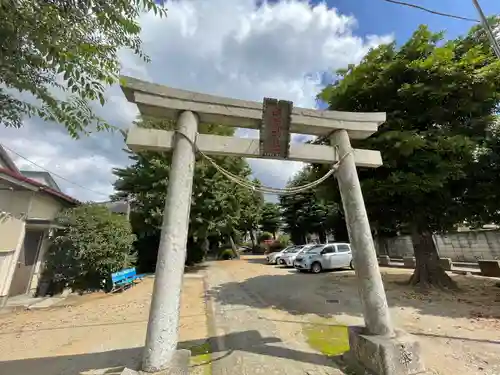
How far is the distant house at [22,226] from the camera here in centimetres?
798

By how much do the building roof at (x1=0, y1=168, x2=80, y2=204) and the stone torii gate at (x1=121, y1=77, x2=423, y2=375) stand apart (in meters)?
7.00

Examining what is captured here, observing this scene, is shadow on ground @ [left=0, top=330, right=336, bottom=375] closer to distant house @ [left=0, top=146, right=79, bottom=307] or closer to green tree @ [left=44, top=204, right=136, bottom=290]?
distant house @ [left=0, top=146, right=79, bottom=307]

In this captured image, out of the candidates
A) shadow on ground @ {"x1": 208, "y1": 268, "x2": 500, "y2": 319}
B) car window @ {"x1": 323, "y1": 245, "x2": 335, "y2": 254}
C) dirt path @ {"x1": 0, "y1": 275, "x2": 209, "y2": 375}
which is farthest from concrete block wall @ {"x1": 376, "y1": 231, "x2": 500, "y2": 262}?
dirt path @ {"x1": 0, "y1": 275, "x2": 209, "y2": 375}

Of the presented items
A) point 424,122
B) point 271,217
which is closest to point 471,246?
point 424,122

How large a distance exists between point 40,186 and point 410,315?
11.9 meters

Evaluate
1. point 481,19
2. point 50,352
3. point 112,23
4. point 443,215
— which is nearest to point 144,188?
point 50,352

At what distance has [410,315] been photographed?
20.2 ft

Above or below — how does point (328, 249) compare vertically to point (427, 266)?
above

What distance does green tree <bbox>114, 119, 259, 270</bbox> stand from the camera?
15203mm

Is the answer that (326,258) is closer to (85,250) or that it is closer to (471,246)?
(471,246)

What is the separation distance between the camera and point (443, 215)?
26.6ft

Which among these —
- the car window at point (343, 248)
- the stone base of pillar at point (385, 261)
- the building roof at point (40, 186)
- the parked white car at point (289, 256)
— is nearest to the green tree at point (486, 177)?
the car window at point (343, 248)

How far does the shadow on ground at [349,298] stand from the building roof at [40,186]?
7.19 m

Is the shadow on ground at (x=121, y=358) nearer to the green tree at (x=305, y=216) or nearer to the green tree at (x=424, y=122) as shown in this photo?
the green tree at (x=424, y=122)
